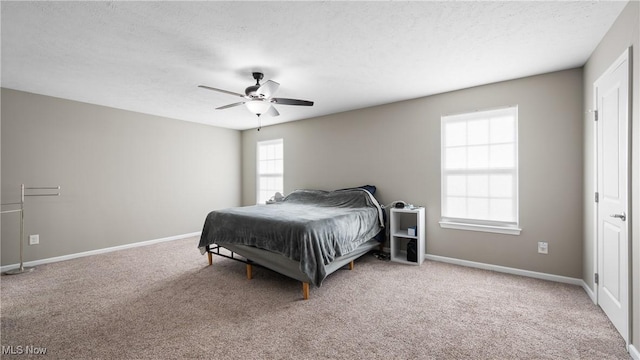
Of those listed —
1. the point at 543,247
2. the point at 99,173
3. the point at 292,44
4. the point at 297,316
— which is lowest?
the point at 297,316

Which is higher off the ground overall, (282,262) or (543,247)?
(543,247)

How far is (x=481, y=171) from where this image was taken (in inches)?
144

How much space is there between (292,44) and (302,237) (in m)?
1.88

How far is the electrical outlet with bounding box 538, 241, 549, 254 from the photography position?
3164mm

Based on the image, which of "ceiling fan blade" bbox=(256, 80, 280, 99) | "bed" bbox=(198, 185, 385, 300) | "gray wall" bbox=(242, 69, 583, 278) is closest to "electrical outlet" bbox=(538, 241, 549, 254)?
"gray wall" bbox=(242, 69, 583, 278)

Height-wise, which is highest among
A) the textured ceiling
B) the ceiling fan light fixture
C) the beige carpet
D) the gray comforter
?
the textured ceiling

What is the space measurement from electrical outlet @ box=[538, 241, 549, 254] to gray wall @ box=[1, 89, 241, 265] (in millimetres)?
5917

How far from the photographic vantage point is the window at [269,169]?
6.08m

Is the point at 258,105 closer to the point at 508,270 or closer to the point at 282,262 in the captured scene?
the point at 282,262

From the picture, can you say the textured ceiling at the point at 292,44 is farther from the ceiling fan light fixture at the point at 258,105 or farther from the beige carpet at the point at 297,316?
the beige carpet at the point at 297,316

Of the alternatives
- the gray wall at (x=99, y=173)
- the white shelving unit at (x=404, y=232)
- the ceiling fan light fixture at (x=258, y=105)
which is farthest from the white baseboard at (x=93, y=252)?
the white shelving unit at (x=404, y=232)

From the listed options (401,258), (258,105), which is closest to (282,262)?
(258,105)

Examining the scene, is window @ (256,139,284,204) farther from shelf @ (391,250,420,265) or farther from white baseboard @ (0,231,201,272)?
shelf @ (391,250,420,265)

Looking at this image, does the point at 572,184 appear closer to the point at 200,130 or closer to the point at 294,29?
the point at 294,29
